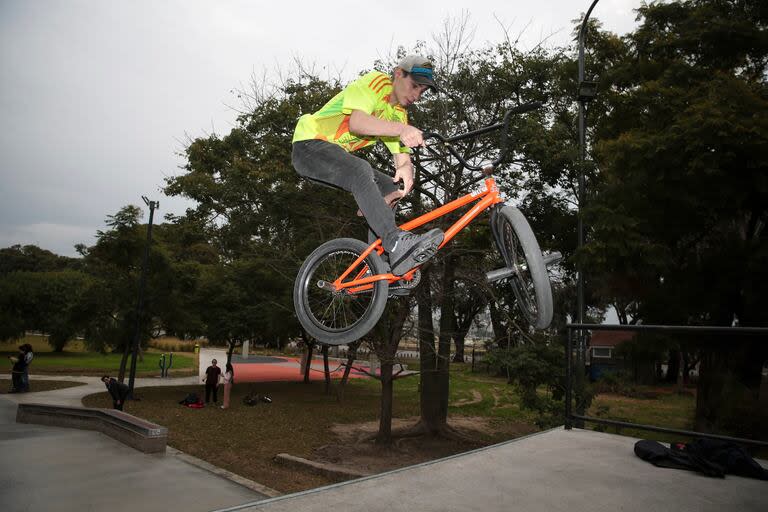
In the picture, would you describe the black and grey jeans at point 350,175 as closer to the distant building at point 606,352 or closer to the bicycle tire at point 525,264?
the bicycle tire at point 525,264

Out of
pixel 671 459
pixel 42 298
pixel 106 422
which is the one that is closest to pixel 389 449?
pixel 106 422

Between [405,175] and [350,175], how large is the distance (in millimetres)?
476

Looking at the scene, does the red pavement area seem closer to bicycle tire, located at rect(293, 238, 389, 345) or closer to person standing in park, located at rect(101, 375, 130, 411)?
person standing in park, located at rect(101, 375, 130, 411)

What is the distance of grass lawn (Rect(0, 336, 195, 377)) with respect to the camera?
125 feet

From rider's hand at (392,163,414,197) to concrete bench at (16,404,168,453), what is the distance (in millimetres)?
13989

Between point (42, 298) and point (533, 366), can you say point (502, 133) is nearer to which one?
point (533, 366)

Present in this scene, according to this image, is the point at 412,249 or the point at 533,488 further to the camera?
the point at 533,488

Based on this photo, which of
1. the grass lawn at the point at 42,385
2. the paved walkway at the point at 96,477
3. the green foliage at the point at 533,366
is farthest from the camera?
the grass lawn at the point at 42,385

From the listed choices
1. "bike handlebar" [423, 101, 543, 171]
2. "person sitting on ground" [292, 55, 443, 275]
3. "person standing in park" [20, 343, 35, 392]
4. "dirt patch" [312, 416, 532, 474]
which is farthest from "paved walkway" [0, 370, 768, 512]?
"person standing in park" [20, 343, 35, 392]

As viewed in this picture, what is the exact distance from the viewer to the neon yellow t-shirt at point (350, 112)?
3377 millimetres

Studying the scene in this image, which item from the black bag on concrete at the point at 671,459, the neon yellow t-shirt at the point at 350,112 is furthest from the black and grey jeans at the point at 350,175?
the black bag on concrete at the point at 671,459

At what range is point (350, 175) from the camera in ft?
11.5

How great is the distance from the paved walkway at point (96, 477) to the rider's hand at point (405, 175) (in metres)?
10.1

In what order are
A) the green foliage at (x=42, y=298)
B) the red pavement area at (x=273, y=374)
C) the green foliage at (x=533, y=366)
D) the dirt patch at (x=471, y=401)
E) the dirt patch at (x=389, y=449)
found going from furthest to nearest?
1. the green foliage at (x=42, y=298)
2. the red pavement area at (x=273, y=374)
3. the dirt patch at (x=471, y=401)
4. the dirt patch at (x=389, y=449)
5. the green foliage at (x=533, y=366)
